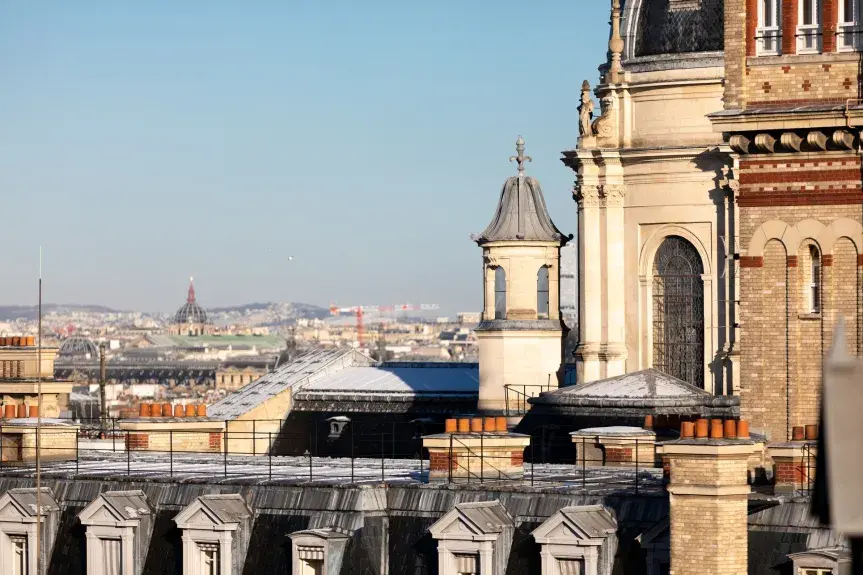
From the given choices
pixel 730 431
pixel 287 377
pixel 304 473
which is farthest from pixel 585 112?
pixel 730 431

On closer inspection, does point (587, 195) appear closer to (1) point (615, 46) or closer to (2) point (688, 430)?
(1) point (615, 46)

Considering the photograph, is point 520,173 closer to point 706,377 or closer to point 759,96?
point 706,377

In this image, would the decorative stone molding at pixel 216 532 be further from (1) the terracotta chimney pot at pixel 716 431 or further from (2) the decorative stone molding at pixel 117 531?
(1) the terracotta chimney pot at pixel 716 431

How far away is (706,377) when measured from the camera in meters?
66.2

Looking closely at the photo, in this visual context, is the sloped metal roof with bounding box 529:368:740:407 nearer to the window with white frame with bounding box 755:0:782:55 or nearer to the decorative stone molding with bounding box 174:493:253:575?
the window with white frame with bounding box 755:0:782:55

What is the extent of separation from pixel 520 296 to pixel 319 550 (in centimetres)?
4364

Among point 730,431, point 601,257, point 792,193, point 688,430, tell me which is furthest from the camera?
point 601,257

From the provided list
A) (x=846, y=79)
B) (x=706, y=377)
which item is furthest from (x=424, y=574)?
(x=706, y=377)

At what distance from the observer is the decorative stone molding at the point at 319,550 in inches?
1254

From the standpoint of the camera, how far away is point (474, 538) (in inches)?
1195

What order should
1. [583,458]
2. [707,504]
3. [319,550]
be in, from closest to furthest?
[707,504]
[319,550]
[583,458]

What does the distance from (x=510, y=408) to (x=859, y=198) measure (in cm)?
3958

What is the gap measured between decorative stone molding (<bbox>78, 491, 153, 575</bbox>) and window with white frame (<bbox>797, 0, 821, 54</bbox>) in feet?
39.3

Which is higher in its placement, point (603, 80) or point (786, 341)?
point (603, 80)
